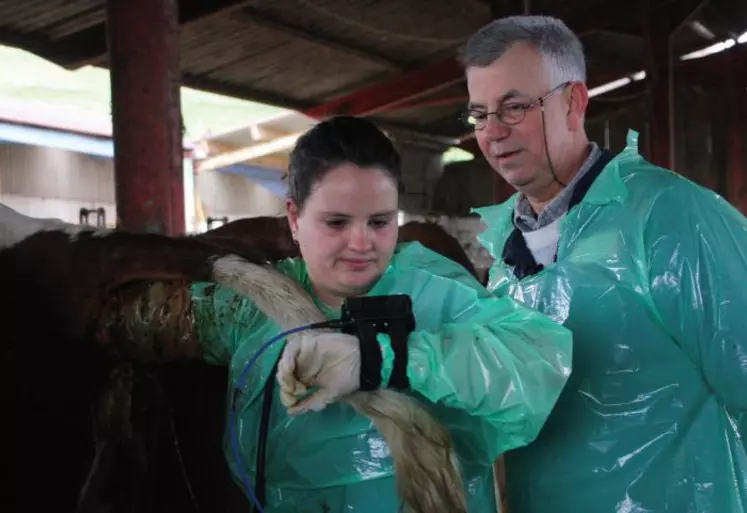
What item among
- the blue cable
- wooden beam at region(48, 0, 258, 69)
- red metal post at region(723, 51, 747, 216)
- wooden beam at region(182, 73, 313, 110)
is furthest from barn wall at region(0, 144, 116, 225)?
red metal post at region(723, 51, 747, 216)

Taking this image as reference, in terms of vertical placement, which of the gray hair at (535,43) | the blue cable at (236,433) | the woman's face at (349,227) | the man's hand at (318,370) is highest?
the gray hair at (535,43)

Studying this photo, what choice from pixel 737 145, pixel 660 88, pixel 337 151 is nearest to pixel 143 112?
pixel 337 151

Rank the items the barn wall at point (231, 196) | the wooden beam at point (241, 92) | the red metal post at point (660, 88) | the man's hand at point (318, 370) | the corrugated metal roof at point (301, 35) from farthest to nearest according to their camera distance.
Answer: the barn wall at point (231, 196) → the red metal post at point (660, 88) → the wooden beam at point (241, 92) → the corrugated metal roof at point (301, 35) → the man's hand at point (318, 370)

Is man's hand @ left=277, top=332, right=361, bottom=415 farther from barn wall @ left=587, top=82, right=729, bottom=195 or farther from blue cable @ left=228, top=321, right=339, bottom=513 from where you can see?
barn wall @ left=587, top=82, right=729, bottom=195

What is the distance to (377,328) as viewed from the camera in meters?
0.93

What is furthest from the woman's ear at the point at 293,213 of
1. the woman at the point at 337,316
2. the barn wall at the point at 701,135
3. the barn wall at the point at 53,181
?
the barn wall at the point at 701,135

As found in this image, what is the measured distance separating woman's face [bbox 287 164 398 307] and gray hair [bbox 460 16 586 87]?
50cm

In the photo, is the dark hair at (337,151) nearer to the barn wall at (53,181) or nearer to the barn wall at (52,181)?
the barn wall at (53,181)

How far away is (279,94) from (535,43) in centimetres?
498

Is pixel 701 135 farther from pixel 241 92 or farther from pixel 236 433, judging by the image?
pixel 236 433

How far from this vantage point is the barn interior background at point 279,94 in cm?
294

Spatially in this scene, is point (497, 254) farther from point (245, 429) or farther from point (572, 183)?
point (245, 429)

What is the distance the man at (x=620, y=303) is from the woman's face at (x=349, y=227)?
470mm

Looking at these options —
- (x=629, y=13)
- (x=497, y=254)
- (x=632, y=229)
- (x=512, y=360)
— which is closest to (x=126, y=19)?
(x=497, y=254)
